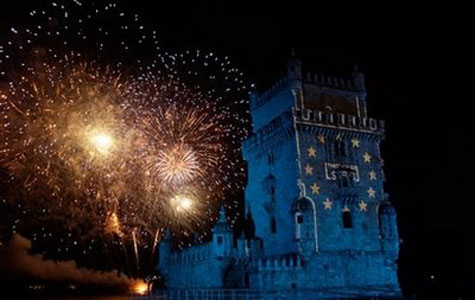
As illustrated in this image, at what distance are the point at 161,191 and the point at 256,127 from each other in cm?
2030

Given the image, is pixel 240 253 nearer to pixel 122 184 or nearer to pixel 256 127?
pixel 256 127

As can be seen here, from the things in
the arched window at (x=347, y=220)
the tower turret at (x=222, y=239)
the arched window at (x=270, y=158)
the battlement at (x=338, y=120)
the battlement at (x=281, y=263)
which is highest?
the battlement at (x=338, y=120)

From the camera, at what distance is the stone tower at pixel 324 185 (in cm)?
4388

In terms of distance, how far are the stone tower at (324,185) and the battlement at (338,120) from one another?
0.10m

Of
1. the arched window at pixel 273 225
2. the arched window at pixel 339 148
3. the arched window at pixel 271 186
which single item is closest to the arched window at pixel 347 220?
the arched window at pixel 339 148

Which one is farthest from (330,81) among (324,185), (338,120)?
(324,185)

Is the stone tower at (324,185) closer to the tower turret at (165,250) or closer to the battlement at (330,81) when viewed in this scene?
the battlement at (330,81)

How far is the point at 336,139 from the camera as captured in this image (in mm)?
47625

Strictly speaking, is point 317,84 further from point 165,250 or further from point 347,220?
point 165,250

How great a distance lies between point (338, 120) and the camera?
4788cm

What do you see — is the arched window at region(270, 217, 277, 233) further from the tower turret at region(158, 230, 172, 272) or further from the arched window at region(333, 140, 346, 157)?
the tower turret at region(158, 230, 172, 272)

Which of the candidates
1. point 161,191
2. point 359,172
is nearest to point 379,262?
point 359,172

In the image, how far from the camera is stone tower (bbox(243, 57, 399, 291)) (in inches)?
1727

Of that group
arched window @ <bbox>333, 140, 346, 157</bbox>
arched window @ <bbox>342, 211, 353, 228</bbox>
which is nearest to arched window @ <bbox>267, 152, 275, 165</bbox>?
arched window @ <bbox>333, 140, 346, 157</bbox>
